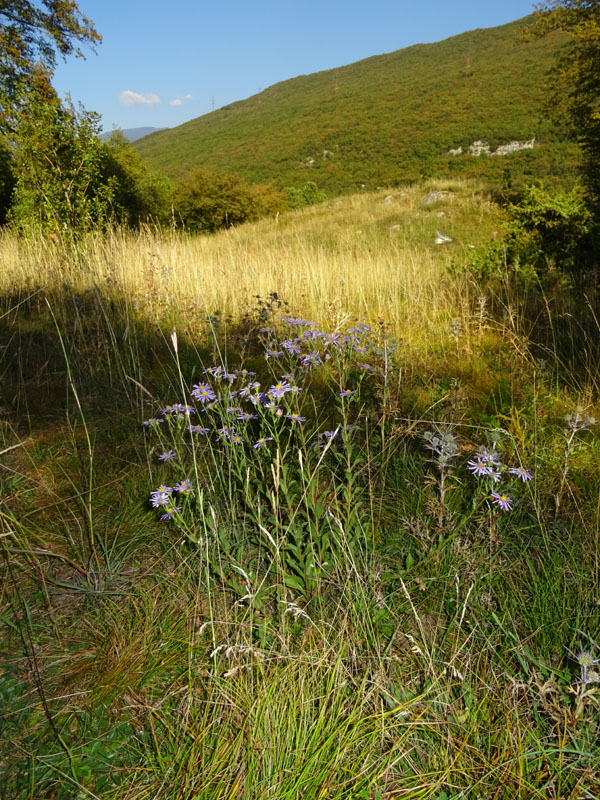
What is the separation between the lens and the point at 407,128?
39.5 m

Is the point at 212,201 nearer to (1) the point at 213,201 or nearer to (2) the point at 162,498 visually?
(1) the point at 213,201

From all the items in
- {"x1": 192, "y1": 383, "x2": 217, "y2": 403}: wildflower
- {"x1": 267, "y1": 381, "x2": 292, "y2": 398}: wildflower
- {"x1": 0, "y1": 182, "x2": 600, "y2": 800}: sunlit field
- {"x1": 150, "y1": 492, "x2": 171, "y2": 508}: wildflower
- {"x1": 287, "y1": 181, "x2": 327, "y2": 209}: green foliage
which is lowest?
{"x1": 0, "y1": 182, "x2": 600, "y2": 800}: sunlit field

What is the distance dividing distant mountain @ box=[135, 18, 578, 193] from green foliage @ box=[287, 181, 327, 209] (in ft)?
19.9

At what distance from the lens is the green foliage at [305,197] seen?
26062 mm

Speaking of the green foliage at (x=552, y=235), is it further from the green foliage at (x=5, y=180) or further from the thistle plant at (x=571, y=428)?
the green foliage at (x=5, y=180)

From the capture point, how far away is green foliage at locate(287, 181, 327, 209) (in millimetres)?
26062

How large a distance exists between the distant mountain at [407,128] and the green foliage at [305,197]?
6.06 metres

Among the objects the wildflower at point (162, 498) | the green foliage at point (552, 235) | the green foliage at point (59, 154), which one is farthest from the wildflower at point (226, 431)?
the green foliage at point (59, 154)

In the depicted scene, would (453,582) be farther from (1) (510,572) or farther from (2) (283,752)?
(2) (283,752)

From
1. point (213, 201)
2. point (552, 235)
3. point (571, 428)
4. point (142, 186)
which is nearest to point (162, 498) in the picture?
point (571, 428)

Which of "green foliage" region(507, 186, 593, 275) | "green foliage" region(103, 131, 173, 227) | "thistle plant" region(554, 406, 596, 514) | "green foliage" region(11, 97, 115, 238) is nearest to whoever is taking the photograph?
"thistle plant" region(554, 406, 596, 514)

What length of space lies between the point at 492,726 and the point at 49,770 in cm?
94

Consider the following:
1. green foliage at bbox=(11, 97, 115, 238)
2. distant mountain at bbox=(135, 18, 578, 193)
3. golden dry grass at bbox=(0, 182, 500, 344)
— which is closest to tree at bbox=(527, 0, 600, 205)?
distant mountain at bbox=(135, 18, 578, 193)

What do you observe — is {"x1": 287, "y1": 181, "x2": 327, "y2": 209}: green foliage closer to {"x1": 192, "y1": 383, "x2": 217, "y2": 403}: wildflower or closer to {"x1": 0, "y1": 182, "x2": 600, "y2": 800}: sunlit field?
{"x1": 0, "y1": 182, "x2": 600, "y2": 800}: sunlit field
